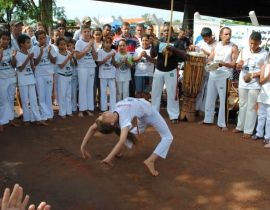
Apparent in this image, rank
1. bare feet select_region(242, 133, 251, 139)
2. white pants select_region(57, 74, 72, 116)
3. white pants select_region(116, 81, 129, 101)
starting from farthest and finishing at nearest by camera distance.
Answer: white pants select_region(116, 81, 129, 101)
white pants select_region(57, 74, 72, 116)
bare feet select_region(242, 133, 251, 139)

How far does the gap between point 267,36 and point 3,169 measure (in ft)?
19.3

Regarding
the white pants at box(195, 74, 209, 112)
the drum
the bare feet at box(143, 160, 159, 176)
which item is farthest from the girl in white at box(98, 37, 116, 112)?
the bare feet at box(143, 160, 159, 176)

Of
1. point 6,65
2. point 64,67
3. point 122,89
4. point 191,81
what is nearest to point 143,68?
point 122,89

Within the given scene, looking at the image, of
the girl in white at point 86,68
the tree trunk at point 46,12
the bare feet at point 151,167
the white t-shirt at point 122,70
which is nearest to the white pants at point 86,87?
the girl in white at point 86,68

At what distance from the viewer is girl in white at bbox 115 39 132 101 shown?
8891 mm

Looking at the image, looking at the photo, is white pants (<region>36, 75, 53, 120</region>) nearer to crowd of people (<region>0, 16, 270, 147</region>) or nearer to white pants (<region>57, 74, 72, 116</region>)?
crowd of people (<region>0, 16, 270, 147</region>)

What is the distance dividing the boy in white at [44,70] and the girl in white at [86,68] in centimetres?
60

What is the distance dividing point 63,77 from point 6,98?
129 centimetres

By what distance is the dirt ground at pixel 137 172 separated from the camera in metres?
4.72

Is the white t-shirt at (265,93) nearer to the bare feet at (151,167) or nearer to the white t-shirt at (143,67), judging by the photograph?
the bare feet at (151,167)

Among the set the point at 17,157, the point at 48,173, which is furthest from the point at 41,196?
the point at 17,157

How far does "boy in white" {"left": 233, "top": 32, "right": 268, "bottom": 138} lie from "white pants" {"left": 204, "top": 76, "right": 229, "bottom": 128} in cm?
40

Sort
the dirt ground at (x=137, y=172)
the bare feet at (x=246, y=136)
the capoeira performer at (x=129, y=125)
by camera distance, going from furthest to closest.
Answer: the bare feet at (x=246, y=136), the capoeira performer at (x=129, y=125), the dirt ground at (x=137, y=172)

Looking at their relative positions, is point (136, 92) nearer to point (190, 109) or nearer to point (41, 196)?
point (190, 109)
